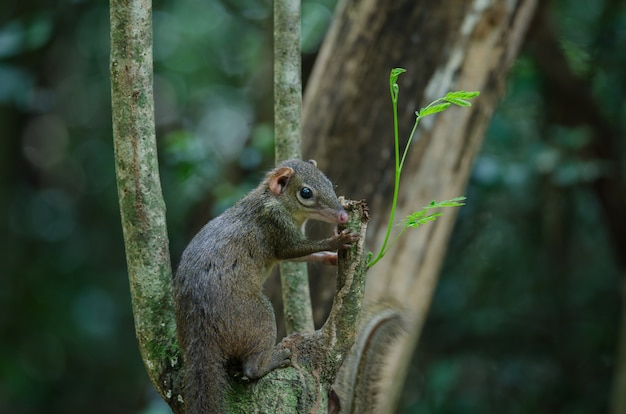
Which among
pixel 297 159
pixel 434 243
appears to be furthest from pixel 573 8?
pixel 297 159

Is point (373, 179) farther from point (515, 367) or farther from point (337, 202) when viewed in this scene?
point (515, 367)

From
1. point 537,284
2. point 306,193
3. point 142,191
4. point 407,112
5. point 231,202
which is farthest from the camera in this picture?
point 537,284

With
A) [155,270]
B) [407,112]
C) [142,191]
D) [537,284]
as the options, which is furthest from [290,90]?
[537,284]

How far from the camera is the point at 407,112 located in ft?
13.7

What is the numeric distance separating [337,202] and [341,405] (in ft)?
2.48

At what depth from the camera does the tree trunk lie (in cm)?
417

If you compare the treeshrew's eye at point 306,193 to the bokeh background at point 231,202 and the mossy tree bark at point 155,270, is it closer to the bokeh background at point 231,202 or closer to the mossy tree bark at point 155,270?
the mossy tree bark at point 155,270

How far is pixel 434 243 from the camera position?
425 cm

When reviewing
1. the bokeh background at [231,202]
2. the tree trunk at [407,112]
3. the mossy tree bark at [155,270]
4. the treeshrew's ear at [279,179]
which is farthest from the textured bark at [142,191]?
the bokeh background at [231,202]

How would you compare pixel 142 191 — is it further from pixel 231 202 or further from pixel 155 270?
pixel 231 202

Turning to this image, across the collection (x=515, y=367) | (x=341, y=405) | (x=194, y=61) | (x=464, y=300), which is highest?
(x=194, y=61)

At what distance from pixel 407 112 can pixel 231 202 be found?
1225mm

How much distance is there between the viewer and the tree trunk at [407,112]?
417cm

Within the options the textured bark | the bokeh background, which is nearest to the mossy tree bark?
the textured bark
